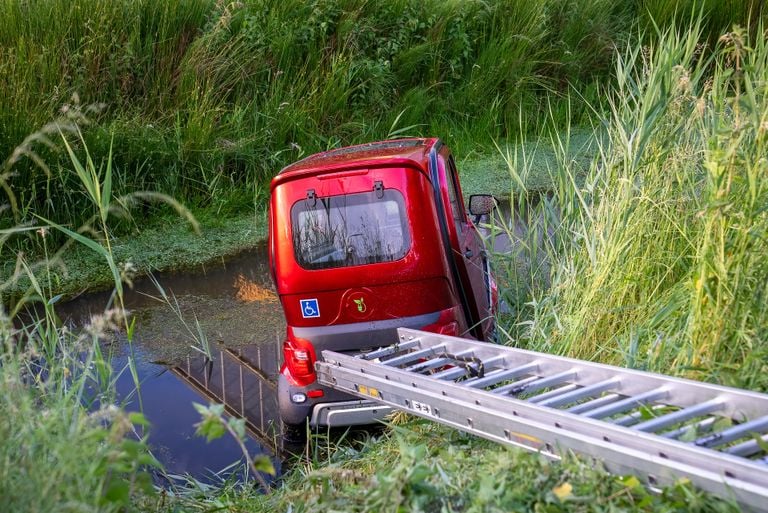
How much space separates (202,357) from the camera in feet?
22.9

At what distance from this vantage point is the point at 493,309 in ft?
20.0

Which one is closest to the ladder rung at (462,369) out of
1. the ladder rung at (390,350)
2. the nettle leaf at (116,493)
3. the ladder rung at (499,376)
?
the ladder rung at (499,376)

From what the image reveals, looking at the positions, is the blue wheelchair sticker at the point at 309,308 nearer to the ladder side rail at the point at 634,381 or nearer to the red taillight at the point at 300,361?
the red taillight at the point at 300,361

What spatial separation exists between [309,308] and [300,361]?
0.32 m

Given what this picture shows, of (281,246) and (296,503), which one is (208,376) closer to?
(281,246)

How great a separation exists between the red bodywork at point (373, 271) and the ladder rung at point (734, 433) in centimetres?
232

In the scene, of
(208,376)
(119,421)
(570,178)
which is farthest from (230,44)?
(119,421)

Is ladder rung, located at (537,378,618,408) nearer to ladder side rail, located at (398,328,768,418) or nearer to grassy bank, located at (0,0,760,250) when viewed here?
ladder side rail, located at (398,328,768,418)

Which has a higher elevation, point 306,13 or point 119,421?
point 306,13

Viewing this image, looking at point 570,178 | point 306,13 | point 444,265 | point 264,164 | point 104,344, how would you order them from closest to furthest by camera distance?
1. point 444,265
2. point 570,178
3. point 104,344
4. point 264,164
5. point 306,13

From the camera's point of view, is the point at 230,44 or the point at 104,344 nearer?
the point at 104,344

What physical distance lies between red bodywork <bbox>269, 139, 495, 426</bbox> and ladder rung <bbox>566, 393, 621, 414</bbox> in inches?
64.4

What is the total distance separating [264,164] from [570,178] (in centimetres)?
624

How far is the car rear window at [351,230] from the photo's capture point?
207 inches
